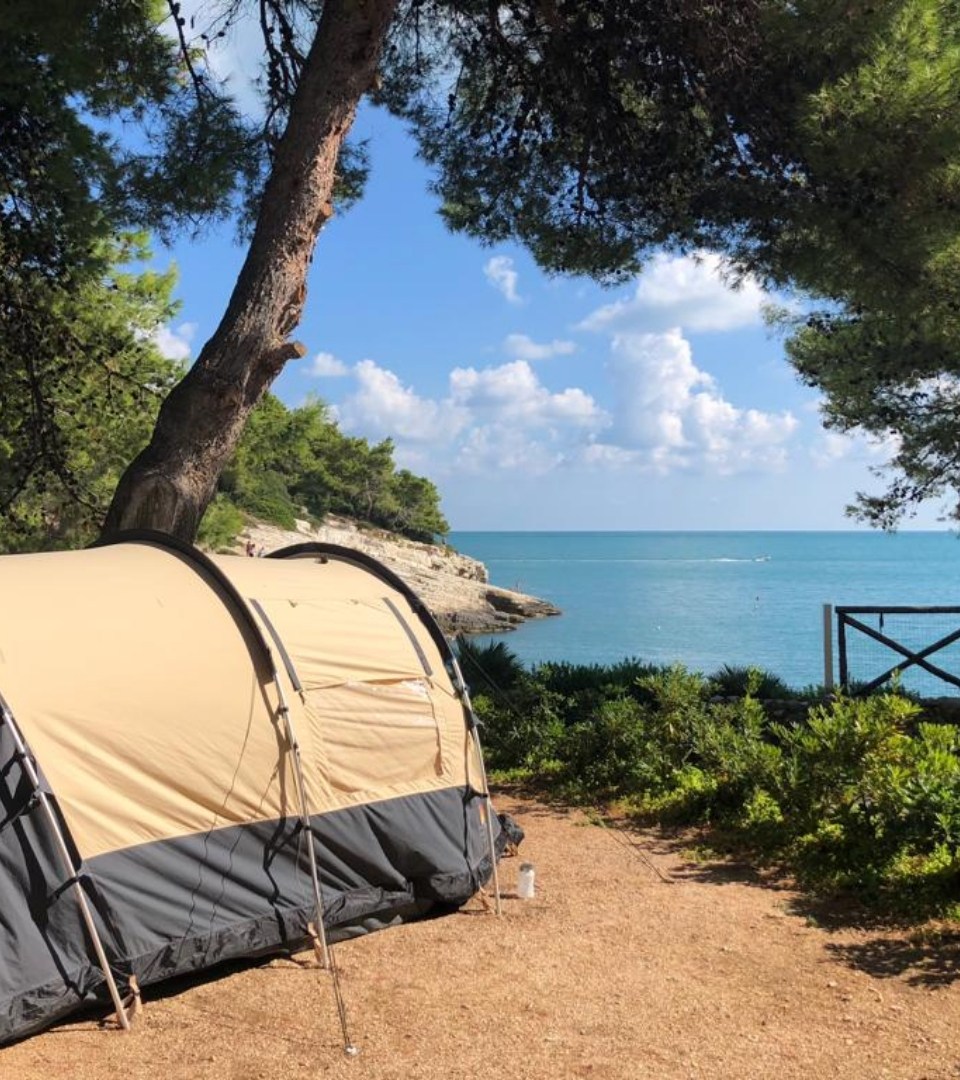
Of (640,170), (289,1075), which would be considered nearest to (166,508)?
(289,1075)

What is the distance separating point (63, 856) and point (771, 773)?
4.55 m

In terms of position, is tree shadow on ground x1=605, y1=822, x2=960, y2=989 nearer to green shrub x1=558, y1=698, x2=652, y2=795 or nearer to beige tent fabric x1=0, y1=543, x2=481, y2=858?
green shrub x1=558, y1=698, x2=652, y2=795

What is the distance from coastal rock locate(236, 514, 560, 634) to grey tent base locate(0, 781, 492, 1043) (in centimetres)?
3557

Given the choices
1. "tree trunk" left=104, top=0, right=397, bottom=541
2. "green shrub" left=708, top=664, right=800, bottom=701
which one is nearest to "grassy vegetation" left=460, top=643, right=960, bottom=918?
"green shrub" left=708, top=664, right=800, bottom=701

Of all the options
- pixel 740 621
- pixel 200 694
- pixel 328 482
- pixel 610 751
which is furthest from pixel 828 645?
pixel 328 482

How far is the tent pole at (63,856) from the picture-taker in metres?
4.14

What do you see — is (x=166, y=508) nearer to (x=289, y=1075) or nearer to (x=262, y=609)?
(x=262, y=609)

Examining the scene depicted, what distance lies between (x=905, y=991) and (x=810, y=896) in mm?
1321

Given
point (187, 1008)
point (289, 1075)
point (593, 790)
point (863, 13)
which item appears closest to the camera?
point (289, 1075)

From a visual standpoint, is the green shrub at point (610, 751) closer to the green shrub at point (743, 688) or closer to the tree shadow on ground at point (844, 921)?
the tree shadow on ground at point (844, 921)

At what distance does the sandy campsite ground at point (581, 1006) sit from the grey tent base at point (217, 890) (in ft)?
0.46

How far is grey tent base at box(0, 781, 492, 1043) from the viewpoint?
4090 millimetres

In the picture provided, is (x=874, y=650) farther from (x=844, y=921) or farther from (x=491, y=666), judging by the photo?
(x=844, y=921)

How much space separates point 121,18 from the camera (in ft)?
28.3
